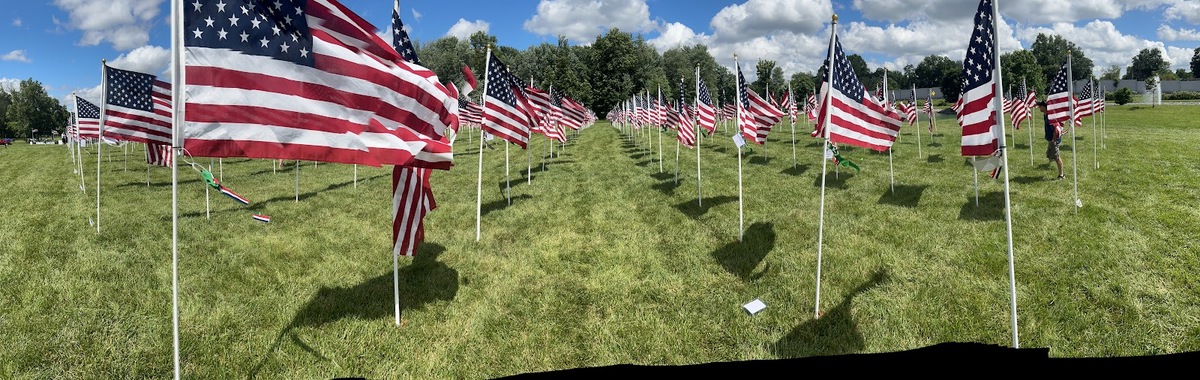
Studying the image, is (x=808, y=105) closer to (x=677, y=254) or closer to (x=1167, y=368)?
(x=677, y=254)

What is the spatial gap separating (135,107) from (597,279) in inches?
517

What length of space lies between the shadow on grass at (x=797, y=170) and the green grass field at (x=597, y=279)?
10.3 ft

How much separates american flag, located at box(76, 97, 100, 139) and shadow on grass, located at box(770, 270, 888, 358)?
21724mm

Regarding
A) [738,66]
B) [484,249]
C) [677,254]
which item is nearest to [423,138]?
[484,249]

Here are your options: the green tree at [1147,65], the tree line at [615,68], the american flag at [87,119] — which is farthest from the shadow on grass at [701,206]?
the green tree at [1147,65]

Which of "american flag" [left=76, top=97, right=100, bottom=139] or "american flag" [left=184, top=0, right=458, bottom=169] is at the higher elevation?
"american flag" [left=76, top=97, right=100, bottom=139]

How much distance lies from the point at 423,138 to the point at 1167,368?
6.14 meters

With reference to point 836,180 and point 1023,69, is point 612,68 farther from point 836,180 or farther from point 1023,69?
point 836,180

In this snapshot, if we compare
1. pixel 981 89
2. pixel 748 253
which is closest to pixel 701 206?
pixel 748 253

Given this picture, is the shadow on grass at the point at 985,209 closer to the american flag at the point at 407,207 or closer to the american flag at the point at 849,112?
the american flag at the point at 849,112

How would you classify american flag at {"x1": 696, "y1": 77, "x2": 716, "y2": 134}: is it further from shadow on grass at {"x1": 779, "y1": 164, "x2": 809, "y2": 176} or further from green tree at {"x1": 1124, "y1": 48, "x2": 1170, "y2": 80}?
green tree at {"x1": 1124, "y1": 48, "x2": 1170, "y2": 80}

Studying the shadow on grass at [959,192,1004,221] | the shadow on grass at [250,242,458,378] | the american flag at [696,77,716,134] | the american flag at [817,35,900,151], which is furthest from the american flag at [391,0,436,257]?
the shadow on grass at [959,192,1004,221]

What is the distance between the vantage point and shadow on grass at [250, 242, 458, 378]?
751 centimetres

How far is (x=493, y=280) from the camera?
959cm
